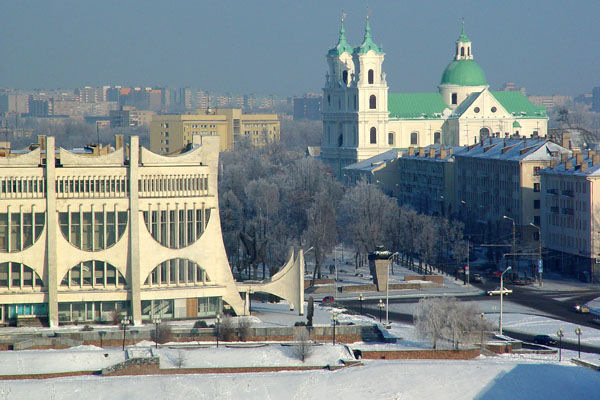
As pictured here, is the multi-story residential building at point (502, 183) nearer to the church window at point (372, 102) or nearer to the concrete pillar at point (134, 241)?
the church window at point (372, 102)

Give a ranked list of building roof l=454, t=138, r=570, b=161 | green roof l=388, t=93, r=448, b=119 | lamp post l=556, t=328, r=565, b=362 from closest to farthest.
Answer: lamp post l=556, t=328, r=565, b=362 < building roof l=454, t=138, r=570, b=161 < green roof l=388, t=93, r=448, b=119

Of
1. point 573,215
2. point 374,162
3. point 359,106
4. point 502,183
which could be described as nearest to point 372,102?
point 359,106

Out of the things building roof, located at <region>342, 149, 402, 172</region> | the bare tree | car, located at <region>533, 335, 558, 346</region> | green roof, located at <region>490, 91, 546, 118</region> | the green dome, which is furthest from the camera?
the green dome

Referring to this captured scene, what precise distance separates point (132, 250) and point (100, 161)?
4605 mm

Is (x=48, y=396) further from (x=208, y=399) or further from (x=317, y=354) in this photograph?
(x=317, y=354)

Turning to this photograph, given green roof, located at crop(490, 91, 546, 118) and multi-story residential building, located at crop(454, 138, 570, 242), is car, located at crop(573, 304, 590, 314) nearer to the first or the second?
multi-story residential building, located at crop(454, 138, 570, 242)

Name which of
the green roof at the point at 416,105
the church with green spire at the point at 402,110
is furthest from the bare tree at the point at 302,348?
the green roof at the point at 416,105

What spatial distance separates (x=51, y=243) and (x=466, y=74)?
112701 mm

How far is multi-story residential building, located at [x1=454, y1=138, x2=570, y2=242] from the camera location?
103 metres

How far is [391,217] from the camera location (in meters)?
106

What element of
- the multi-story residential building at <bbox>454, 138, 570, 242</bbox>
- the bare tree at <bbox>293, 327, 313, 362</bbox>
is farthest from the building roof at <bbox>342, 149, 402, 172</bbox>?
the bare tree at <bbox>293, 327, 313, 362</bbox>

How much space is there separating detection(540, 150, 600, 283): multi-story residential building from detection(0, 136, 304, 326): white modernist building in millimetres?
31712

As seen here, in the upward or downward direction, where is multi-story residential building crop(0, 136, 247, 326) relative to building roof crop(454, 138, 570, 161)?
downward

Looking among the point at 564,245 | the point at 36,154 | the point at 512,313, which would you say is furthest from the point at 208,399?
the point at 564,245
